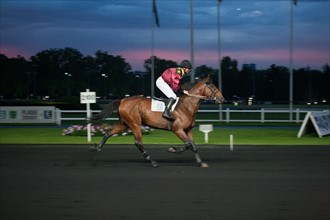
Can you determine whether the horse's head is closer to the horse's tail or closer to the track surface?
the track surface

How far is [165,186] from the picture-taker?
998 centimetres

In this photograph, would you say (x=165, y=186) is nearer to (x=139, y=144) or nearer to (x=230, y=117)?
(x=139, y=144)

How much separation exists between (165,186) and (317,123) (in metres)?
14.3

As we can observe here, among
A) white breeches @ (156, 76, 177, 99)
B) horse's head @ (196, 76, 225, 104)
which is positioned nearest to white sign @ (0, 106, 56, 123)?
white breeches @ (156, 76, 177, 99)

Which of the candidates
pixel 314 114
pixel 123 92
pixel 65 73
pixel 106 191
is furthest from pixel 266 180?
pixel 65 73

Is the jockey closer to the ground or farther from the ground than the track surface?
farther from the ground

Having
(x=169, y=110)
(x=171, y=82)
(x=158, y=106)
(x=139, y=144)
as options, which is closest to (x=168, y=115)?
(x=169, y=110)

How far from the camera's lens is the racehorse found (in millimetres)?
13070

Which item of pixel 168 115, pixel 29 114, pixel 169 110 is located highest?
pixel 169 110

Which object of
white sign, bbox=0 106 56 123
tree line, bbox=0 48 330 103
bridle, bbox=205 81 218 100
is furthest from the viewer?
tree line, bbox=0 48 330 103

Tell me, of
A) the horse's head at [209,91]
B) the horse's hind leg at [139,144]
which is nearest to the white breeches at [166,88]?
the horse's head at [209,91]

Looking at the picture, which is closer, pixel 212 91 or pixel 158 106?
pixel 212 91

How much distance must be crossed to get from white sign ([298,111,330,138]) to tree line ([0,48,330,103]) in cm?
7030

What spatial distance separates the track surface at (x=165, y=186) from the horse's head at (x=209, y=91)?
1.73 meters
